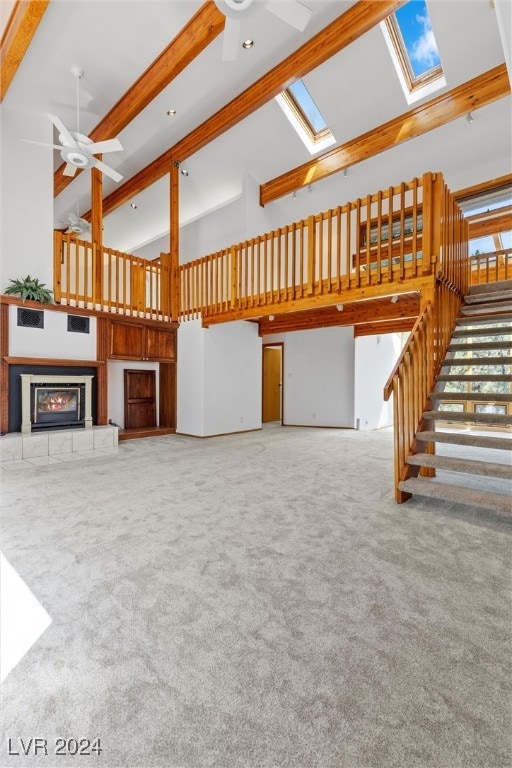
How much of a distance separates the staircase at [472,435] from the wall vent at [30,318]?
518cm

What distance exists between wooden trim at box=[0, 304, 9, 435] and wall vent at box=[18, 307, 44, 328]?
16cm

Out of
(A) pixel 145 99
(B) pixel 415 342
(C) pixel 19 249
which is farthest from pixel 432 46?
(C) pixel 19 249

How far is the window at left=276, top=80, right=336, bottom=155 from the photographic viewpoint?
5840 millimetres

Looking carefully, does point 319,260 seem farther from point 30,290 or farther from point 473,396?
point 30,290

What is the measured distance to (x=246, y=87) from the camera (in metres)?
5.35

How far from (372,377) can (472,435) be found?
205 inches

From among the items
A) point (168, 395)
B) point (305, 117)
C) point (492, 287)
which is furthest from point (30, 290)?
point (492, 287)

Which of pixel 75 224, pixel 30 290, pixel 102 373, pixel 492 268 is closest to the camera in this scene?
pixel 30 290

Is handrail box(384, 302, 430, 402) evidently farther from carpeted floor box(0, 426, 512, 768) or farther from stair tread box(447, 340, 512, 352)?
carpeted floor box(0, 426, 512, 768)

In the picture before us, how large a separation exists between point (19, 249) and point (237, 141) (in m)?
4.23

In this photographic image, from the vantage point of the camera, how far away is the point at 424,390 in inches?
134

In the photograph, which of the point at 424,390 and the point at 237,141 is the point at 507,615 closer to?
the point at 424,390

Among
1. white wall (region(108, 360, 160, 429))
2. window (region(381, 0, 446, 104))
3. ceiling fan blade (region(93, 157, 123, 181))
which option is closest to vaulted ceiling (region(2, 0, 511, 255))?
window (region(381, 0, 446, 104))

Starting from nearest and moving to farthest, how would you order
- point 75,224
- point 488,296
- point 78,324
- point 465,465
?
point 465,465, point 488,296, point 78,324, point 75,224
